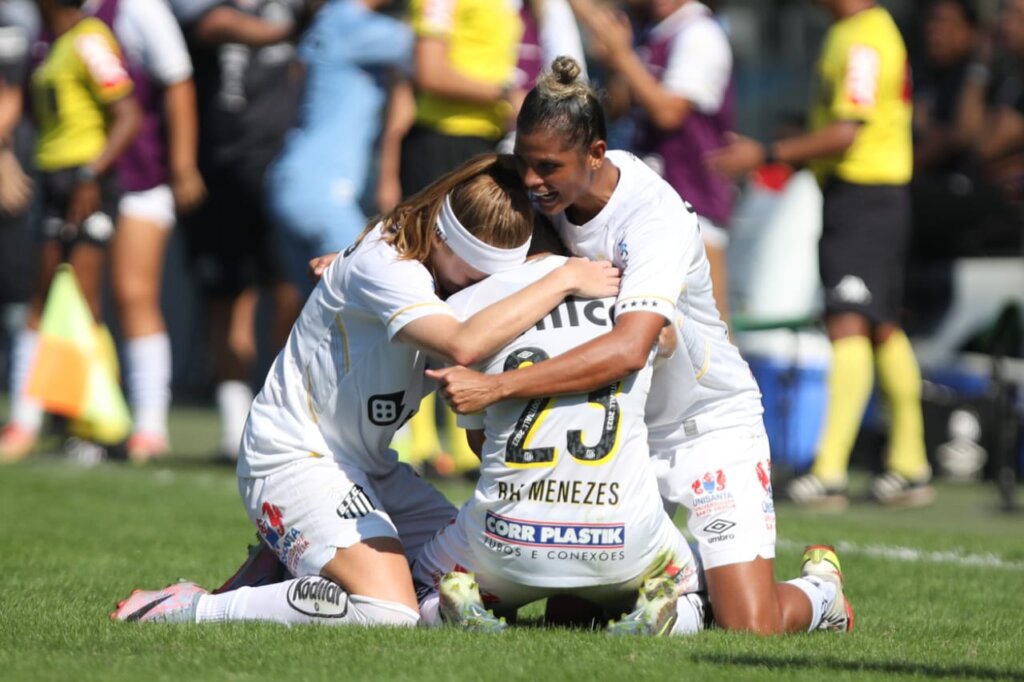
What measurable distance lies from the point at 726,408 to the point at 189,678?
1.96 m

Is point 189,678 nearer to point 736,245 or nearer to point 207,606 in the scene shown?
point 207,606

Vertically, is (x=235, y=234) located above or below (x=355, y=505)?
below

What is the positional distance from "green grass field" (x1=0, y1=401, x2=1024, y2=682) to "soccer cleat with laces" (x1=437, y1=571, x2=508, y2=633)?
0.09 metres

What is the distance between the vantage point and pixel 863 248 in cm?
883

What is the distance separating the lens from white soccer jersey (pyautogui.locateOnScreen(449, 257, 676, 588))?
4602 millimetres

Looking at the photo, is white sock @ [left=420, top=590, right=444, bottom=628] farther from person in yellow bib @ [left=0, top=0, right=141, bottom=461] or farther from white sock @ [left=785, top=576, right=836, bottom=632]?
person in yellow bib @ [left=0, top=0, right=141, bottom=461]

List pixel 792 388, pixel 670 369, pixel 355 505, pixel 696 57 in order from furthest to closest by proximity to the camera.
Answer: pixel 792 388 → pixel 696 57 → pixel 670 369 → pixel 355 505

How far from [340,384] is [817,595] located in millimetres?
1474

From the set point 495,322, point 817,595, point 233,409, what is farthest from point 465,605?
point 233,409

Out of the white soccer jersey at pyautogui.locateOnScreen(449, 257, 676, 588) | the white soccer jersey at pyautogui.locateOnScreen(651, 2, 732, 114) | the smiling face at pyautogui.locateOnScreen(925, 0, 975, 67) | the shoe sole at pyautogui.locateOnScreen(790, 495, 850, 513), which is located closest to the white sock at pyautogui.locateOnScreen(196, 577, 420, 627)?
the white soccer jersey at pyautogui.locateOnScreen(449, 257, 676, 588)

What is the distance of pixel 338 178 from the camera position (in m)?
9.41

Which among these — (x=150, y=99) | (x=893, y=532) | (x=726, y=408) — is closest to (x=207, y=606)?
(x=726, y=408)

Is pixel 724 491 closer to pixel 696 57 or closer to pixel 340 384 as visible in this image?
pixel 340 384

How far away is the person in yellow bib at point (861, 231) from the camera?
870 centimetres
